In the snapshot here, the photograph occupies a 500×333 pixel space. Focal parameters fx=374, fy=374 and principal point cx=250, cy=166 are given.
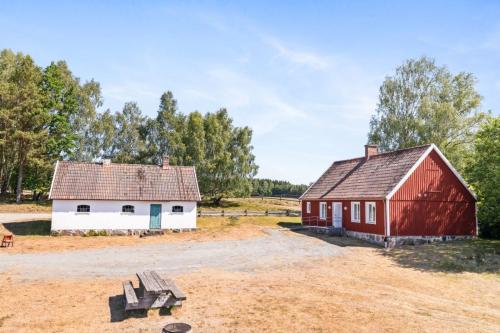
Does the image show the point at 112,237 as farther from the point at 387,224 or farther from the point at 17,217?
the point at 387,224

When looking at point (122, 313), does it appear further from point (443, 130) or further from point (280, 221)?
point (443, 130)

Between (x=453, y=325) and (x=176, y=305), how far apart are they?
8.04 metres

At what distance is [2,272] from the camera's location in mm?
16281

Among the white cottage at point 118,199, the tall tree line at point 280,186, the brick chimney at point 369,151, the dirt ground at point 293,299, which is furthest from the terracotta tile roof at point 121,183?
the tall tree line at point 280,186

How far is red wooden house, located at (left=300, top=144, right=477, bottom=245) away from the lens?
25.8m

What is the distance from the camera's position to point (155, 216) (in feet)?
103

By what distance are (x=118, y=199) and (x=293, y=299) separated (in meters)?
21.6

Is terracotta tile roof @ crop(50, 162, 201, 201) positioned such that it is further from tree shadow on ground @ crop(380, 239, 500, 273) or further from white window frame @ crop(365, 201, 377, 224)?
tree shadow on ground @ crop(380, 239, 500, 273)

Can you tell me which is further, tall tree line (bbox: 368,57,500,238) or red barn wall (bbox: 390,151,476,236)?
tall tree line (bbox: 368,57,500,238)

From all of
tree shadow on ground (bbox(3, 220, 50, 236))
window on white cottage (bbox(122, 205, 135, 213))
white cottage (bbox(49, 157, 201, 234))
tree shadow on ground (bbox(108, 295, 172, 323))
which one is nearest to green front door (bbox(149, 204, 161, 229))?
white cottage (bbox(49, 157, 201, 234))

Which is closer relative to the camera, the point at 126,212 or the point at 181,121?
the point at 126,212

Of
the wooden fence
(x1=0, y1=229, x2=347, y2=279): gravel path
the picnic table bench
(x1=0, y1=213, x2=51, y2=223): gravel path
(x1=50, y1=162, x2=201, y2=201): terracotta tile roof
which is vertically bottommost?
(x1=0, y1=229, x2=347, y2=279): gravel path

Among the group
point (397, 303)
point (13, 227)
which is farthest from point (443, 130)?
point (13, 227)

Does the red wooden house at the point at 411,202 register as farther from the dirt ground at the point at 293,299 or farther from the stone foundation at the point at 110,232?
the stone foundation at the point at 110,232
